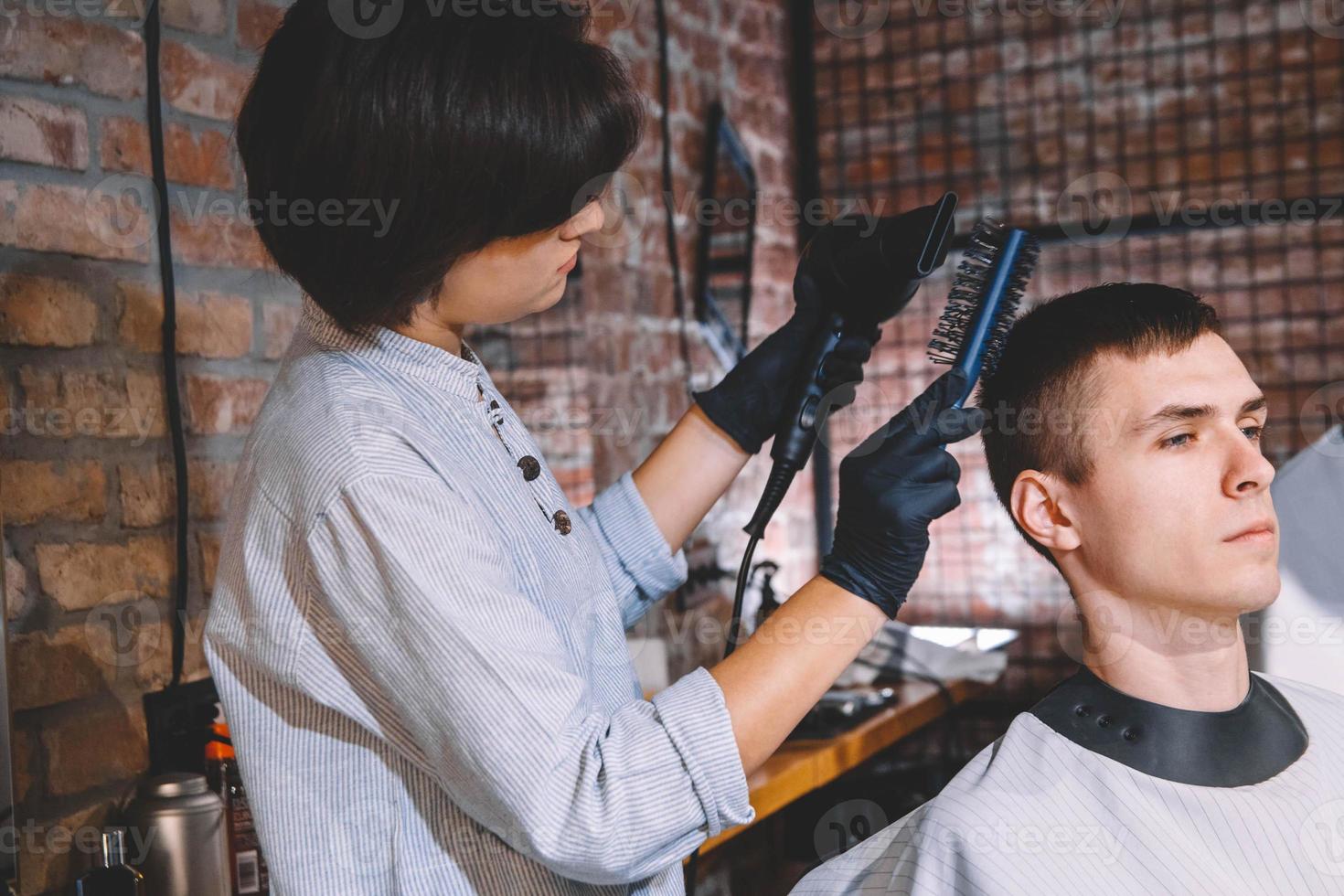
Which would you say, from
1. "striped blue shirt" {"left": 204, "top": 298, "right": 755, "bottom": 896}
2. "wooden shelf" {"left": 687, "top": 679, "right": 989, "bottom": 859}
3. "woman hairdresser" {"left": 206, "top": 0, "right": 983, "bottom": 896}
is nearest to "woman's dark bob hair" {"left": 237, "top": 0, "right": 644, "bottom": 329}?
"woman hairdresser" {"left": 206, "top": 0, "right": 983, "bottom": 896}

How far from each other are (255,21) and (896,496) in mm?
1164

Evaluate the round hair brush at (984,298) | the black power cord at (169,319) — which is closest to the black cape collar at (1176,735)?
the round hair brush at (984,298)

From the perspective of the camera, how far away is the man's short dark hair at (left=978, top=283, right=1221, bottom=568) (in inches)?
56.6

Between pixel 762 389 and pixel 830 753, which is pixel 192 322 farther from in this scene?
pixel 830 753

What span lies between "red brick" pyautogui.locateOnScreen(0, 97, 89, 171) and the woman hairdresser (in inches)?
17.8

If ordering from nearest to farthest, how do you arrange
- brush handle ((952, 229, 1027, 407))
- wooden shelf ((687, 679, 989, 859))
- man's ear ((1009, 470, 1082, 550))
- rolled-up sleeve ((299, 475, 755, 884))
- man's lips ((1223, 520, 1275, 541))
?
rolled-up sleeve ((299, 475, 755, 884))
brush handle ((952, 229, 1027, 407))
man's lips ((1223, 520, 1275, 541))
man's ear ((1009, 470, 1082, 550))
wooden shelf ((687, 679, 989, 859))

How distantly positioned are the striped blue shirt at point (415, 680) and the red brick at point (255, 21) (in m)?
0.75

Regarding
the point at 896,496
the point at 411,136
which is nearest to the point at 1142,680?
the point at 896,496

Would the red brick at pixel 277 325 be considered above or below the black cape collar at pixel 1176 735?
above

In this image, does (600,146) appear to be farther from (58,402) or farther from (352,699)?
(58,402)

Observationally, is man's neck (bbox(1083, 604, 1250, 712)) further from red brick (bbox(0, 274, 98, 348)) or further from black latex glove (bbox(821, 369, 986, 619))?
red brick (bbox(0, 274, 98, 348))

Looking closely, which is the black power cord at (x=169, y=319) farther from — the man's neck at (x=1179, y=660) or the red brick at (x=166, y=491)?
the man's neck at (x=1179, y=660)

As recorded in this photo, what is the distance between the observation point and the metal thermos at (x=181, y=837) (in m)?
1.32

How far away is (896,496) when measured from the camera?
1.13m
